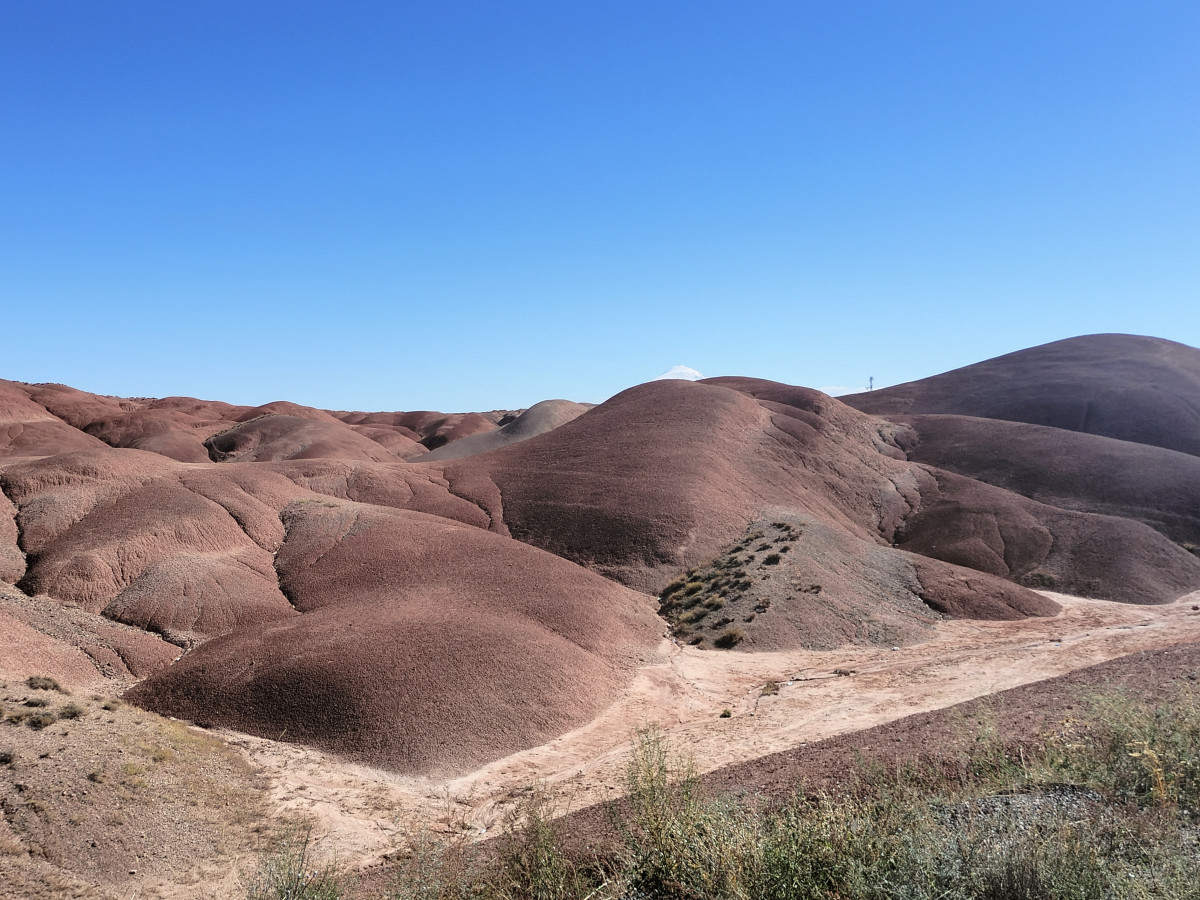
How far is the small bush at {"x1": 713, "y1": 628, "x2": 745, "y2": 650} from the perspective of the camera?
25.0m

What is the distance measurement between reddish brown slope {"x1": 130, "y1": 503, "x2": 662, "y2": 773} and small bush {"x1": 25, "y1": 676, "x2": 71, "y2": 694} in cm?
354

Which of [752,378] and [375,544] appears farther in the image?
[752,378]

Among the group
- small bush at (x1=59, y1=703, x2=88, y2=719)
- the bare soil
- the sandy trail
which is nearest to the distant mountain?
the sandy trail

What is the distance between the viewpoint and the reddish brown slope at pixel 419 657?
1673 cm

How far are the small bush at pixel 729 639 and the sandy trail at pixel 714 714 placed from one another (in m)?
0.76

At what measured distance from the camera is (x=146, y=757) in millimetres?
12523

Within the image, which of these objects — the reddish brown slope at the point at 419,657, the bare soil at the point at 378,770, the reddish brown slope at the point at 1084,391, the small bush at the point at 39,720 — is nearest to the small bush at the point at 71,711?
the bare soil at the point at 378,770

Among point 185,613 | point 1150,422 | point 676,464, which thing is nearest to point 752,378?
point 676,464

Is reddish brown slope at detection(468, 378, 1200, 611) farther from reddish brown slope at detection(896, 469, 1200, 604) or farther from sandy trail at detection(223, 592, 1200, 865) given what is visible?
sandy trail at detection(223, 592, 1200, 865)

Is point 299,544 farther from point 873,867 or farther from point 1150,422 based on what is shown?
point 1150,422

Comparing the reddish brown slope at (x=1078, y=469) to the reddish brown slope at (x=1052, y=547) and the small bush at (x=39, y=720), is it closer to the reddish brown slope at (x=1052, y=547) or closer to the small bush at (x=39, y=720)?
the reddish brown slope at (x=1052, y=547)

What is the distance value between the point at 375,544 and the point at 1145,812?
24.9 metres

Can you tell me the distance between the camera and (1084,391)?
74.2 m

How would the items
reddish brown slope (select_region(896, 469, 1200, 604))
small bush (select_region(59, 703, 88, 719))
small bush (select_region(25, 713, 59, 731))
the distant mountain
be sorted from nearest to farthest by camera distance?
1. small bush (select_region(25, 713, 59, 731))
2. small bush (select_region(59, 703, 88, 719))
3. the distant mountain
4. reddish brown slope (select_region(896, 469, 1200, 604))
